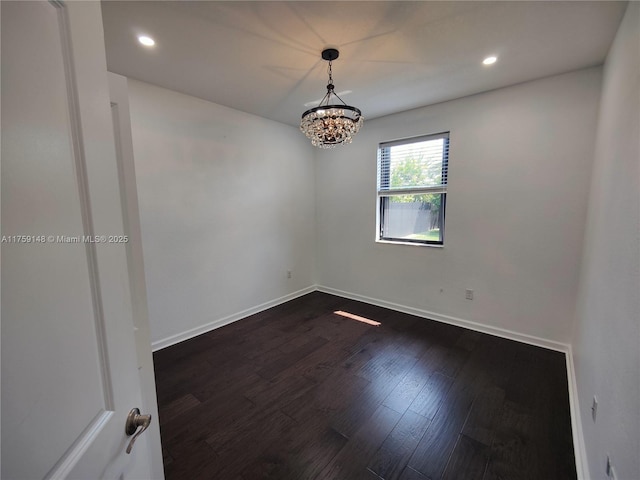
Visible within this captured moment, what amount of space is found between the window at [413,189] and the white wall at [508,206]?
119 millimetres

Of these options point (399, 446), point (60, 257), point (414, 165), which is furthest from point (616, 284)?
point (414, 165)

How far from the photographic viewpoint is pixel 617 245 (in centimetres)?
133

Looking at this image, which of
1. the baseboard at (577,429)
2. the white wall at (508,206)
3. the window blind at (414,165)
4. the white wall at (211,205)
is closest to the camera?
the baseboard at (577,429)

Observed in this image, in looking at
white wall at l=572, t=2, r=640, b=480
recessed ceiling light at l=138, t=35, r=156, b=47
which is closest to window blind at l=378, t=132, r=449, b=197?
white wall at l=572, t=2, r=640, b=480

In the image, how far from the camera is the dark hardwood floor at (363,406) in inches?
60.9

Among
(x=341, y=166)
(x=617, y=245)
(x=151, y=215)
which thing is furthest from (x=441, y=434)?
(x=341, y=166)

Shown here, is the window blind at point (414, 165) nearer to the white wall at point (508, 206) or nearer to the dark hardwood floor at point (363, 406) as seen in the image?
the white wall at point (508, 206)

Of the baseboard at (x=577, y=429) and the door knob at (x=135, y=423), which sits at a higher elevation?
the door knob at (x=135, y=423)

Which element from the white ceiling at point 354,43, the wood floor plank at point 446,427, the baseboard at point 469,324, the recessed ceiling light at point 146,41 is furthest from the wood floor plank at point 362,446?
the recessed ceiling light at point 146,41

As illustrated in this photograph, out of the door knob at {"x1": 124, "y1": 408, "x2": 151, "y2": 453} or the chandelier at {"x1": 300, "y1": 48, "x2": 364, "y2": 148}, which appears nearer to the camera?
the door knob at {"x1": 124, "y1": 408, "x2": 151, "y2": 453}

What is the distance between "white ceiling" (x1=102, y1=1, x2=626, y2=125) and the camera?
5.34 ft

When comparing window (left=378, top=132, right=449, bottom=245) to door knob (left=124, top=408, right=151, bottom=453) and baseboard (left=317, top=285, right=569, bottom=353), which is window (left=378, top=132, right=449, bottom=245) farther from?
door knob (left=124, top=408, right=151, bottom=453)

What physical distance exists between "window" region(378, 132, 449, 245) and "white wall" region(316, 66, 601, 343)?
0.39 ft

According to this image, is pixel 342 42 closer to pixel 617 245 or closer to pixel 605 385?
pixel 617 245
